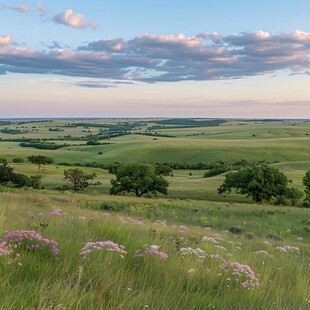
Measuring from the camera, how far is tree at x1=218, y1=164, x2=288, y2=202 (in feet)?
174

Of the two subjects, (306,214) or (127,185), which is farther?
(127,185)

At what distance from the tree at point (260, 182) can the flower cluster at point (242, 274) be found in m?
47.1

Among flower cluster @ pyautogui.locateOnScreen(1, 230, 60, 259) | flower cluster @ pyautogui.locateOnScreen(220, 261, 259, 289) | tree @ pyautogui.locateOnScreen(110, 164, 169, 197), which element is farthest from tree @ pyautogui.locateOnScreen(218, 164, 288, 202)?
flower cluster @ pyautogui.locateOnScreen(1, 230, 60, 259)

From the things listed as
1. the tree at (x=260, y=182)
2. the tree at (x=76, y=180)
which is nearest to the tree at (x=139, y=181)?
the tree at (x=76, y=180)

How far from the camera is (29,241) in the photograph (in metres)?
5.87

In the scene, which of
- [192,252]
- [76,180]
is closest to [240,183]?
[76,180]

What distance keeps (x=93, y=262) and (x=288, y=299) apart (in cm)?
279

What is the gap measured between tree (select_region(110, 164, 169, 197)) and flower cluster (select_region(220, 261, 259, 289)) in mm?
49109

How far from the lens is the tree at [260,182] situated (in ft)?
174

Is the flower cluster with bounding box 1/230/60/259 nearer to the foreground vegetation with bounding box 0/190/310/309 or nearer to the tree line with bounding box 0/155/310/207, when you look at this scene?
the foreground vegetation with bounding box 0/190/310/309

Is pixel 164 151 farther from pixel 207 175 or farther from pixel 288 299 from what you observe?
pixel 288 299

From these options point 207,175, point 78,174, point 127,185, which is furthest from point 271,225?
point 207,175

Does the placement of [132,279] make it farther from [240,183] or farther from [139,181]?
[240,183]

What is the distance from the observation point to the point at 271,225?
75.7 ft
